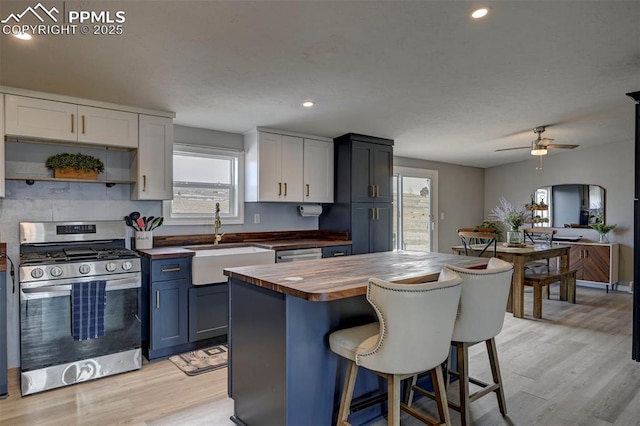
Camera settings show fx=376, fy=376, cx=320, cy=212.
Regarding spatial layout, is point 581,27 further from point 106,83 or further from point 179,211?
point 179,211

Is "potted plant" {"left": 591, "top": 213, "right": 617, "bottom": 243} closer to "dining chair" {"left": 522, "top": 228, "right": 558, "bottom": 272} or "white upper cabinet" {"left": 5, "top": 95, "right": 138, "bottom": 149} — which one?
"dining chair" {"left": 522, "top": 228, "right": 558, "bottom": 272}

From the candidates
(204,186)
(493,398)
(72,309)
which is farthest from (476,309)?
(204,186)

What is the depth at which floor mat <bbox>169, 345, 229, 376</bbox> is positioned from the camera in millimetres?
3004

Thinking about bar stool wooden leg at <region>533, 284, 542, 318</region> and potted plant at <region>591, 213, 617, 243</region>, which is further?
potted plant at <region>591, 213, 617, 243</region>

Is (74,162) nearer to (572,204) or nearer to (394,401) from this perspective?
(394,401)

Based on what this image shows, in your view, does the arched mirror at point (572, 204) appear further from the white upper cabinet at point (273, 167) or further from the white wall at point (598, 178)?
the white upper cabinet at point (273, 167)

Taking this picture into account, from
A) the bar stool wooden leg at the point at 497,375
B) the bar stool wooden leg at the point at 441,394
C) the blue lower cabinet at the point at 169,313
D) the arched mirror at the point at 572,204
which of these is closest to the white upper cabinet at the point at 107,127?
the blue lower cabinet at the point at 169,313

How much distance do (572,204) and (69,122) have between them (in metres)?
7.36

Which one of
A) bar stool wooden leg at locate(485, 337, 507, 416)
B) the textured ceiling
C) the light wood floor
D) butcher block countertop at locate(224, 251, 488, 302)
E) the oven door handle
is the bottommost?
the light wood floor

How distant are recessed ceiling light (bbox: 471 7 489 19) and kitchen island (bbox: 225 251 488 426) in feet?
4.89

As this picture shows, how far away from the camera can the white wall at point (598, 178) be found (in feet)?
19.6

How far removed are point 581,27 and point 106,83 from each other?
3.28 metres

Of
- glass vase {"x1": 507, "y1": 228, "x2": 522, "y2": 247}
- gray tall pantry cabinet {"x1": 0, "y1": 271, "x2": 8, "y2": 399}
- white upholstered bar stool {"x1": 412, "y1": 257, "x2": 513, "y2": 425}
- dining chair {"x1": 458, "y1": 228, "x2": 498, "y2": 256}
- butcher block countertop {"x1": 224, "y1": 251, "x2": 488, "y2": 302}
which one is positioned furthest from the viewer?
glass vase {"x1": 507, "y1": 228, "x2": 522, "y2": 247}

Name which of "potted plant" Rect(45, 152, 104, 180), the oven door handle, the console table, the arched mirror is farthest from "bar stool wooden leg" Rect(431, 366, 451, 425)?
the arched mirror
